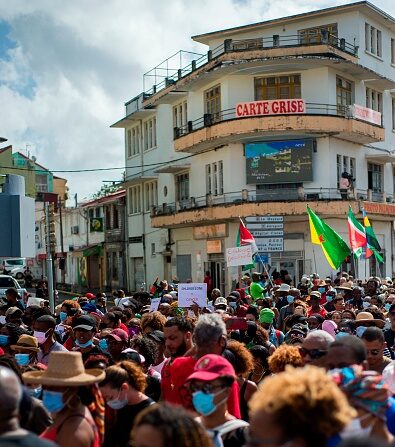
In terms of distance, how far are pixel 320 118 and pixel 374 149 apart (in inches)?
258

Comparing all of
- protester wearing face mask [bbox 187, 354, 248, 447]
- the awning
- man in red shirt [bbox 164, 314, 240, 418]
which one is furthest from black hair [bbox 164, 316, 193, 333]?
the awning

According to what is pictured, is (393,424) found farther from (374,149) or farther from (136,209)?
(136,209)

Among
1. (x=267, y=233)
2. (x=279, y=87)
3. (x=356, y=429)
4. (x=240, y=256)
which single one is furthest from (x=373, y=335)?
(x=279, y=87)

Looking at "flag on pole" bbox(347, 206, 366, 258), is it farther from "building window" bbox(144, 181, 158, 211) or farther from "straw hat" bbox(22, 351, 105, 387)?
"building window" bbox(144, 181, 158, 211)

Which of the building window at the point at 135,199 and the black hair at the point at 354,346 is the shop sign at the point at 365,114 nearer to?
the building window at the point at 135,199

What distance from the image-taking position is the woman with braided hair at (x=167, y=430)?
3.31 metres

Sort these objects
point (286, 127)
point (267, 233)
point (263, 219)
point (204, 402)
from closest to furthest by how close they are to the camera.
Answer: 1. point (204, 402)
2. point (267, 233)
3. point (263, 219)
4. point (286, 127)

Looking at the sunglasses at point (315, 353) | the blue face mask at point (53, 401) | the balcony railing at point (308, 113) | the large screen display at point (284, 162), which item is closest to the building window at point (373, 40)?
the balcony railing at point (308, 113)

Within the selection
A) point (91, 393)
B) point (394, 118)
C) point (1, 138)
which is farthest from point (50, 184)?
point (91, 393)

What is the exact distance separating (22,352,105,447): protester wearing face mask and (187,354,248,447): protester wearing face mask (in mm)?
618

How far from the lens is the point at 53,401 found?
4.64 meters

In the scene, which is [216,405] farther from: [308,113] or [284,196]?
[308,113]

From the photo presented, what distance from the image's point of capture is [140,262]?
1854 inches

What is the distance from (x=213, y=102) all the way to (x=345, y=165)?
694 cm
